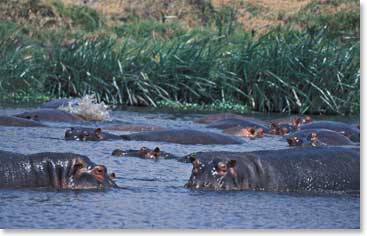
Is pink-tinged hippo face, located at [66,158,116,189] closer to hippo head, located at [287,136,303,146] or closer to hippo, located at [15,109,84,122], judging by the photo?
hippo head, located at [287,136,303,146]

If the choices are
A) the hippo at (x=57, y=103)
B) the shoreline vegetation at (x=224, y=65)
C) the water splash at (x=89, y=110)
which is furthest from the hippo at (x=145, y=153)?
the shoreline vegetation at (x=224, y=65)

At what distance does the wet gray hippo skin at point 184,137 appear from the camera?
13.2m

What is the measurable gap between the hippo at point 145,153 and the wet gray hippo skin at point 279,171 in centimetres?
226

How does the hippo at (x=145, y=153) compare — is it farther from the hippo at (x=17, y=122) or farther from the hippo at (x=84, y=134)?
the hippo at (x=17, y=122)

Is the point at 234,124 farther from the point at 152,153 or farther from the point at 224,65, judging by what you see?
the point at 152,153

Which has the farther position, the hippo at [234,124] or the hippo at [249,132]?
the hippo at [234,124]

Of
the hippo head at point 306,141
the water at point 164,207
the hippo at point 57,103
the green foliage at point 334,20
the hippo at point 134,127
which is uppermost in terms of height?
the green foliage at point 334,20

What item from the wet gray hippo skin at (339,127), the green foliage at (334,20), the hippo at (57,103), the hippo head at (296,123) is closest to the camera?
the wet gray hippo skin at (339,127)

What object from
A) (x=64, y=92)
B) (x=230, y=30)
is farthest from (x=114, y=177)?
(x=230, y=30)

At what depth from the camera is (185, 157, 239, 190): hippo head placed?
8.98 m

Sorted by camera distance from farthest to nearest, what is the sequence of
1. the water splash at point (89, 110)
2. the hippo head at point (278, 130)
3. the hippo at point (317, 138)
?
the water splash at point (89, 110)
the hippo head at point (278, 130)
the hippo at point (317, 138)

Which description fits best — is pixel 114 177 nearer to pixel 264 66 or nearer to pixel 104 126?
pixel 104 126

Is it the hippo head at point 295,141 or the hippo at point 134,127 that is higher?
the hippo at point 134,127

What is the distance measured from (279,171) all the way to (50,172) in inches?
73.5
